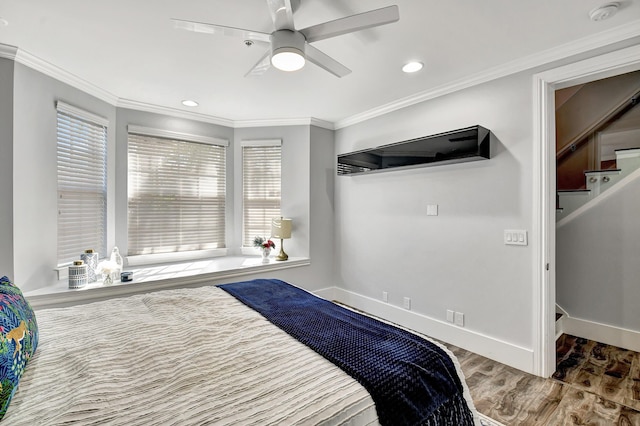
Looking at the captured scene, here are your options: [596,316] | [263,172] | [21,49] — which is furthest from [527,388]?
→ [21,49]

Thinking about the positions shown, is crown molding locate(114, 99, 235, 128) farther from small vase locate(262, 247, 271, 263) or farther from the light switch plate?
the light switch plate

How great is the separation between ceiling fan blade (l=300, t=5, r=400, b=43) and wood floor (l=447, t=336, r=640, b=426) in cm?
245

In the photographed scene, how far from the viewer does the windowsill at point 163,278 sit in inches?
97.1

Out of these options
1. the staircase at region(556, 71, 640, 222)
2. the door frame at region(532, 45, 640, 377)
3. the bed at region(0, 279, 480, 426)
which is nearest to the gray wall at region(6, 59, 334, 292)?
the bed at region(0, 279, 480, 426)

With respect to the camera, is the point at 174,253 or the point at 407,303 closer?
the point at 407,303

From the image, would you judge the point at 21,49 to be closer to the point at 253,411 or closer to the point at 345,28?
the point at 345,28

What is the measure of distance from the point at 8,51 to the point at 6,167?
2.91 ft

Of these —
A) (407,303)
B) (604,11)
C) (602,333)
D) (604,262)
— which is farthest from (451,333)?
(604,11)

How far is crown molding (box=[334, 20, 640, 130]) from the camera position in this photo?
1.96m

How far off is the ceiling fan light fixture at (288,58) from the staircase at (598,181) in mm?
3338

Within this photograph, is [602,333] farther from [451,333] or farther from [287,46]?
[287,46]

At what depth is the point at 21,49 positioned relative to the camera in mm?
2275

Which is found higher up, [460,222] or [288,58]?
[288,58]

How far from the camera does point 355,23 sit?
152 cm
